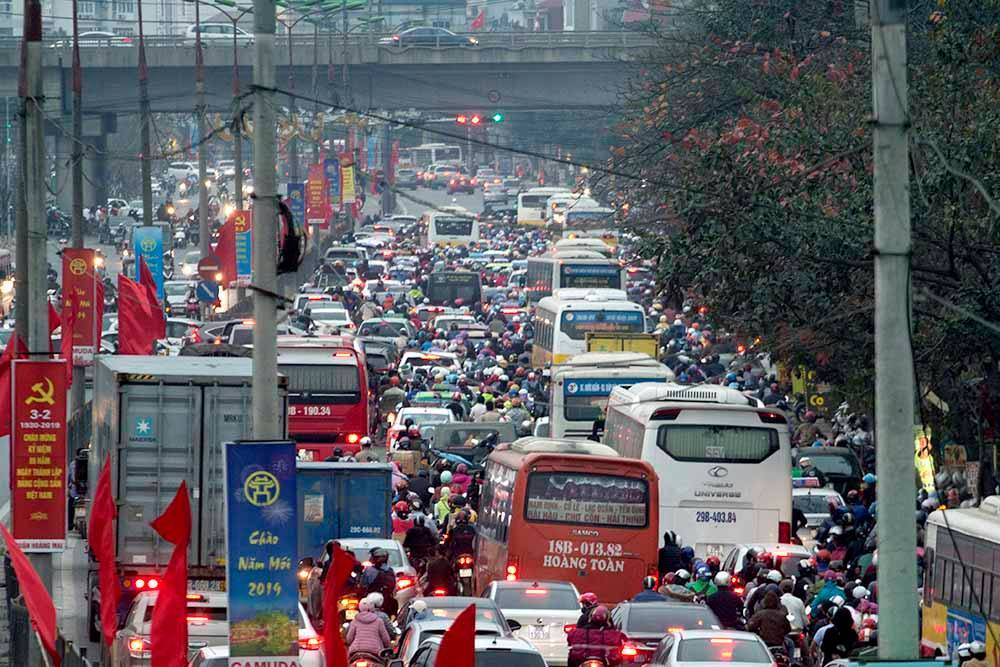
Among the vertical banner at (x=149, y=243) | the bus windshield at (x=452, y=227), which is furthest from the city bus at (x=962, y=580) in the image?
the bus windshield at (x=452, y=227)

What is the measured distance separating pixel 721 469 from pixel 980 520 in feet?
33.0

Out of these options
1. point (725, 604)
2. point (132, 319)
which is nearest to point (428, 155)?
point (132, 319)

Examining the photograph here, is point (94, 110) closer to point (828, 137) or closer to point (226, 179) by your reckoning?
point (226, 179)

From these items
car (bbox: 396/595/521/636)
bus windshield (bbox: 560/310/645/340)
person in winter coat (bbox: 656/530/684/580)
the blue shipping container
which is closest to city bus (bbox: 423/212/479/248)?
bus windshield (bbox: 560/310/645/340)

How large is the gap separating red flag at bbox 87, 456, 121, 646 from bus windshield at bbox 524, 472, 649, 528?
513 centimetres

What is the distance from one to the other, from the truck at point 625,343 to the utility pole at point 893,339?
1316 inches

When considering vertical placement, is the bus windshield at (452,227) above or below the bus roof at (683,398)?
below

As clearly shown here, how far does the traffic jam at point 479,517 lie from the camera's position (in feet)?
57.5

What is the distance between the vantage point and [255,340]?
1484cm

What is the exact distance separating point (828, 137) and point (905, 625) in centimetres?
1444

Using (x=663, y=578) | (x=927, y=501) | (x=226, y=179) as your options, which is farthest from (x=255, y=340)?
(x=226, y=179)

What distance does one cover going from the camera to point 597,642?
2008 centimetres

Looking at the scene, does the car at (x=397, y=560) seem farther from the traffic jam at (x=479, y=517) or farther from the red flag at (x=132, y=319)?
the red flag at (x=132, y=319)

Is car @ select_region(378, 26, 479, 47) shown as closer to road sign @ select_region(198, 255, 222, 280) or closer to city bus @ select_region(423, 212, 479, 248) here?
city bus @ select_region(423, 212, 479, 248)
